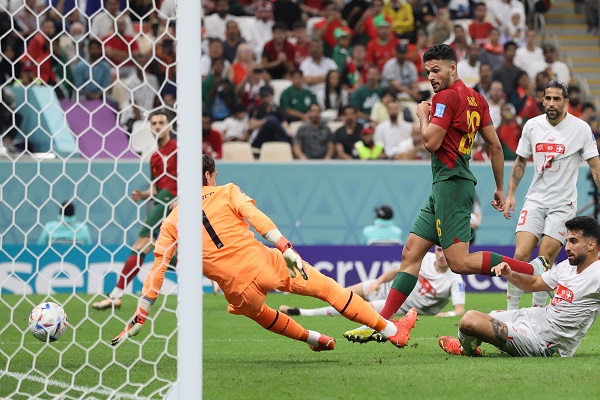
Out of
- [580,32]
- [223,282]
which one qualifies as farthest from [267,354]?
[580,32]

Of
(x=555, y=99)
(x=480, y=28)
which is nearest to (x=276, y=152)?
(x=480, y=28)

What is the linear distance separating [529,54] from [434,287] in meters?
10.1

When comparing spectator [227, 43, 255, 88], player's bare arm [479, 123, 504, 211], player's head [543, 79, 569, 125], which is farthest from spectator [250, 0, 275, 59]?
player's bare arm [479, 123, 504, 211]

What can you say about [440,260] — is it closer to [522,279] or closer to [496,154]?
[496,154]

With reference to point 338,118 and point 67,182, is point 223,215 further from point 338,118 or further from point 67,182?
point 338,118

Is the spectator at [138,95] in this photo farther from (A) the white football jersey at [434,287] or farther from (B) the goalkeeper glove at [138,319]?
(B) the goalkeeper glove at [138,319]

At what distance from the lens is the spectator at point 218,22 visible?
20047 mm

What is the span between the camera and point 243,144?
56.0 ft

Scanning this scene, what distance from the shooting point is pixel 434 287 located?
11797mm

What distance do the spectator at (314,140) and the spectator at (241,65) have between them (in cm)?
216

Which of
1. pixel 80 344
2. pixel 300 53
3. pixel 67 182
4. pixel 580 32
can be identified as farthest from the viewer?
pixel 580 32

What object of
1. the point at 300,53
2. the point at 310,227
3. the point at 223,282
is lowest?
the point at 310,227

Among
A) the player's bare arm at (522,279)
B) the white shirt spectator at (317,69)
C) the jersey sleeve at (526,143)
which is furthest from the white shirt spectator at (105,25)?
the player's bare arm at (522,279)

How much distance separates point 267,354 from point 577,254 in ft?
8.68
